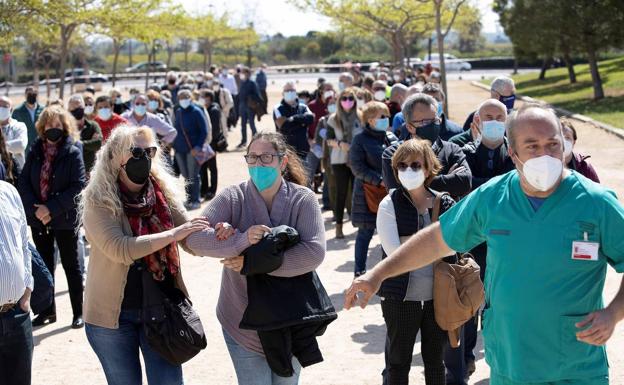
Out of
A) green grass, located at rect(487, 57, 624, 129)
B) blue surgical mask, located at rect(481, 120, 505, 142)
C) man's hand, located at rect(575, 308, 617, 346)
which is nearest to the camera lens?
man's hand, located at rect(575, 308, 617, 346)

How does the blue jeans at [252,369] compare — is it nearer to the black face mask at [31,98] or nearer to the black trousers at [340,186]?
the black trousers at [340,186]

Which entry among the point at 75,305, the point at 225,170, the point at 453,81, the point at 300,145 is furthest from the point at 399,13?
the point at 75,305

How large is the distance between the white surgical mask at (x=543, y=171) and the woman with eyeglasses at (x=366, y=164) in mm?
5625

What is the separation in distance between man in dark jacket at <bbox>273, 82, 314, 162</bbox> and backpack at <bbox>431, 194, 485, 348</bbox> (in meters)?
8.71

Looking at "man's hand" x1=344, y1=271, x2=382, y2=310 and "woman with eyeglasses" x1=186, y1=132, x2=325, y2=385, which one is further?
"woman with eyeglasses" x1=186, y1=132, x2=325, y2=385

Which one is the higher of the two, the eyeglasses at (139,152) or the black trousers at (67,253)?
the eyeglasses at (139,152)

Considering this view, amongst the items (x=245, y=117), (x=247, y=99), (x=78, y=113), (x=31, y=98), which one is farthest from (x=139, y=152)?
(x=245, y=117)

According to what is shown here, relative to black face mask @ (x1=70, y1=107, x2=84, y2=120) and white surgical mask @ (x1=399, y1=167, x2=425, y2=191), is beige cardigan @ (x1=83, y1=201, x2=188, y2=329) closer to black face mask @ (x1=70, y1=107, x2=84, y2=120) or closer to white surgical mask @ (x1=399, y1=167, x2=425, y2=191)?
white surgical mask @ (x1=399, y1=167, x2=425, y2=191)

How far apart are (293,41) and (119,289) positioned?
81.1m

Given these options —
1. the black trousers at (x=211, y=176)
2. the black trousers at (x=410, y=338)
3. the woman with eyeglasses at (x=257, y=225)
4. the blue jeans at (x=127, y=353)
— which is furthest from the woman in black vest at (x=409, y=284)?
the black trousers at (x=211, y=176)

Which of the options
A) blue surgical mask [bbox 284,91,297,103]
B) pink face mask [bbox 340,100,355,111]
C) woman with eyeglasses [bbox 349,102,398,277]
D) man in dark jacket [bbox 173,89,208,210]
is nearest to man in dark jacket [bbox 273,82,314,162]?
blue surgical mask [bbox 284,91,297,103]

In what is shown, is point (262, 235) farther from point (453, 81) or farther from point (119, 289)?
point (453, 81)

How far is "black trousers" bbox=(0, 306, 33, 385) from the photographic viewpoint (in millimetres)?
4852

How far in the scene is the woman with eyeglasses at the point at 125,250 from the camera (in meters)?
4.91
